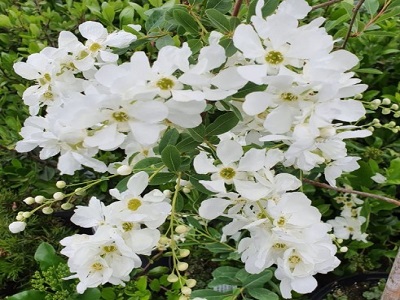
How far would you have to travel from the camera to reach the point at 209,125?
77 cm

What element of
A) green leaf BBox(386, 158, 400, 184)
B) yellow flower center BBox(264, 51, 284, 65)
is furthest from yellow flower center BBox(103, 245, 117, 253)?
green leaf BBox(386, 158, 400, 184)

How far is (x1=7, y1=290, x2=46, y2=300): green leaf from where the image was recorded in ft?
4.22

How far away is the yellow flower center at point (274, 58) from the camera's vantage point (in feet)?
2.06

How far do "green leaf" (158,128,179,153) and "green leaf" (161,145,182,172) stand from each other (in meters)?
0.02

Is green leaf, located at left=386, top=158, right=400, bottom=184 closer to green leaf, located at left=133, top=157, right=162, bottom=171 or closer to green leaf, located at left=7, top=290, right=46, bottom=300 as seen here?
green leaf, located at left=133, top=157, right=162, bottom=171

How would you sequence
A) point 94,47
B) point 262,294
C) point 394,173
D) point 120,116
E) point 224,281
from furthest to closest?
point 394,173, point 224,281, point 262,294, point 94,47, point 120,116

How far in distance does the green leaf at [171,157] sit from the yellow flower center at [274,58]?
19 cm

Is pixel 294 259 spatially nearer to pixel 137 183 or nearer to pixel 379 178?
pixel 137 183

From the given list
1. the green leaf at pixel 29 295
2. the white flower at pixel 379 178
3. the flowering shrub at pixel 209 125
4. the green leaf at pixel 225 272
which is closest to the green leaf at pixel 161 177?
the flowering shrub at pixel 209 125

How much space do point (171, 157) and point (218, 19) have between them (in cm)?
22

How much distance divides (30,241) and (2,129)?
0.37 m

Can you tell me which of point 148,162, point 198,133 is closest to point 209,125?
point 198,133

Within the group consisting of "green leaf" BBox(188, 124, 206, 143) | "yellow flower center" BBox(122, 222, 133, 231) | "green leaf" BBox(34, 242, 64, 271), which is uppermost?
"green leaf" BBox(188, 124, 206, 143)

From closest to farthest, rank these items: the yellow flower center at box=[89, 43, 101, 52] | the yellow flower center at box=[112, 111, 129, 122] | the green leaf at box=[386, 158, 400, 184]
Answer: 1. the yellow flower center at box=[112, 111, 129, 122]
2. the yellow flower center at box=[89, 43, 101, 52]
3. the green leaf at box=[386, 158, 400, 184]
